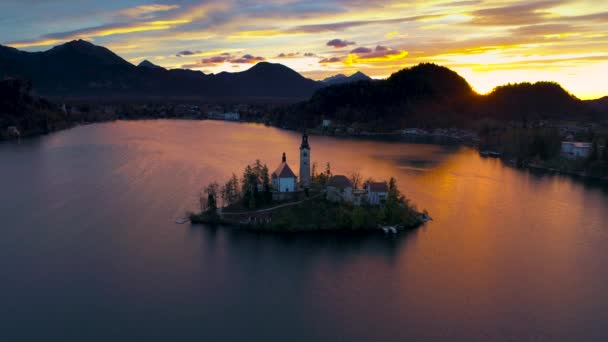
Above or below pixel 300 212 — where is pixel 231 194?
above

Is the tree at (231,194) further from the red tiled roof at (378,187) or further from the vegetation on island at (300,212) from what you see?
the red tiled roof at (378,187)

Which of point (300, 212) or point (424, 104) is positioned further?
point (424, 104)

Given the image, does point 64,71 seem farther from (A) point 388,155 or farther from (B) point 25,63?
(A) point 388,155

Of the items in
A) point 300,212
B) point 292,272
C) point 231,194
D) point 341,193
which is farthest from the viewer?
point 231,194

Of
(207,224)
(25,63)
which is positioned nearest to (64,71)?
(25,63)

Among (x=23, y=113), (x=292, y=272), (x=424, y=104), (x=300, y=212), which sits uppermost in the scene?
(x=424, y=104)

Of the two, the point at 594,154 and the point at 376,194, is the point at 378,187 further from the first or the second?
the point at 594,154

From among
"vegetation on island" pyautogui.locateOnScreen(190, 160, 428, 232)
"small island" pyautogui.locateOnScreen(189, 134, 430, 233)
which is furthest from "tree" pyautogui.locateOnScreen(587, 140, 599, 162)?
"vegetation on island" pyautogui.locateOnScreen(190, 160, 428, 232)

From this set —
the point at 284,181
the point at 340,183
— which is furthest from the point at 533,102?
the point at 284,181

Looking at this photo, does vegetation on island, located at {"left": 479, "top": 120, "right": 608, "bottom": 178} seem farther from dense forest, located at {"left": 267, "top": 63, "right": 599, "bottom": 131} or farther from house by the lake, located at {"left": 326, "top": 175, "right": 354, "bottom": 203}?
dense forest, located at {"left": 267, "top": 63, "right": 599, "bottom": 131}
